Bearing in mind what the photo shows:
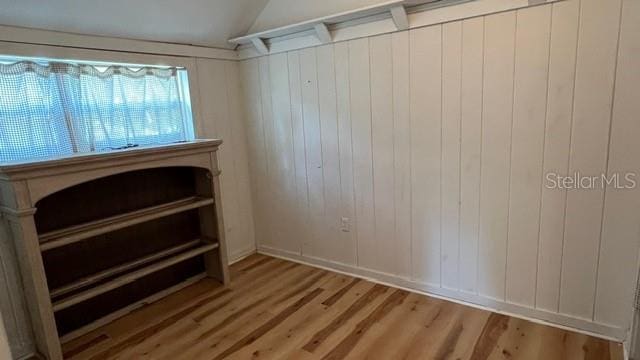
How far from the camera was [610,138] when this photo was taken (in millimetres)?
1984

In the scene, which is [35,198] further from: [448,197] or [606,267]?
[606,267]

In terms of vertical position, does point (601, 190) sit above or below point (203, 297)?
above

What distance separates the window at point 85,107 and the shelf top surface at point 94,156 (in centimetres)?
23

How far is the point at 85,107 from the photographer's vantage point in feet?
→ 8.34

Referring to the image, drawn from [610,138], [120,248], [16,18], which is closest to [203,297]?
[120,248]

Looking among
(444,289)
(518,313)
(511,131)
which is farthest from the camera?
(444,289)

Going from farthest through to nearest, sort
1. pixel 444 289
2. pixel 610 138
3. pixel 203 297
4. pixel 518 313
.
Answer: pixel 203 297 < pixel 444 289 < pixel 518 313 < pixel 610 138

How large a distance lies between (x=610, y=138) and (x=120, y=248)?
10.4ft

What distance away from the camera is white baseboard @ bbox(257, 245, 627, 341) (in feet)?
7.11

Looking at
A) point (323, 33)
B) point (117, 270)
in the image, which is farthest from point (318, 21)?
point (117, 270)

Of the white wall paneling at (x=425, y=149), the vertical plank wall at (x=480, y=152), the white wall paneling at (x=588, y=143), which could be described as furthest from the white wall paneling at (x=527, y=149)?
the white wall paneling at (x=425, y=149)

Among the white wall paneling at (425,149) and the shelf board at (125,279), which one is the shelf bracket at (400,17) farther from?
the shelf board at (125,279)

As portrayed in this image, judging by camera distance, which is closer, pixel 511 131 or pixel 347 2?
pixel 511 131

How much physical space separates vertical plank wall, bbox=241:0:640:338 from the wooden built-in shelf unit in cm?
92
